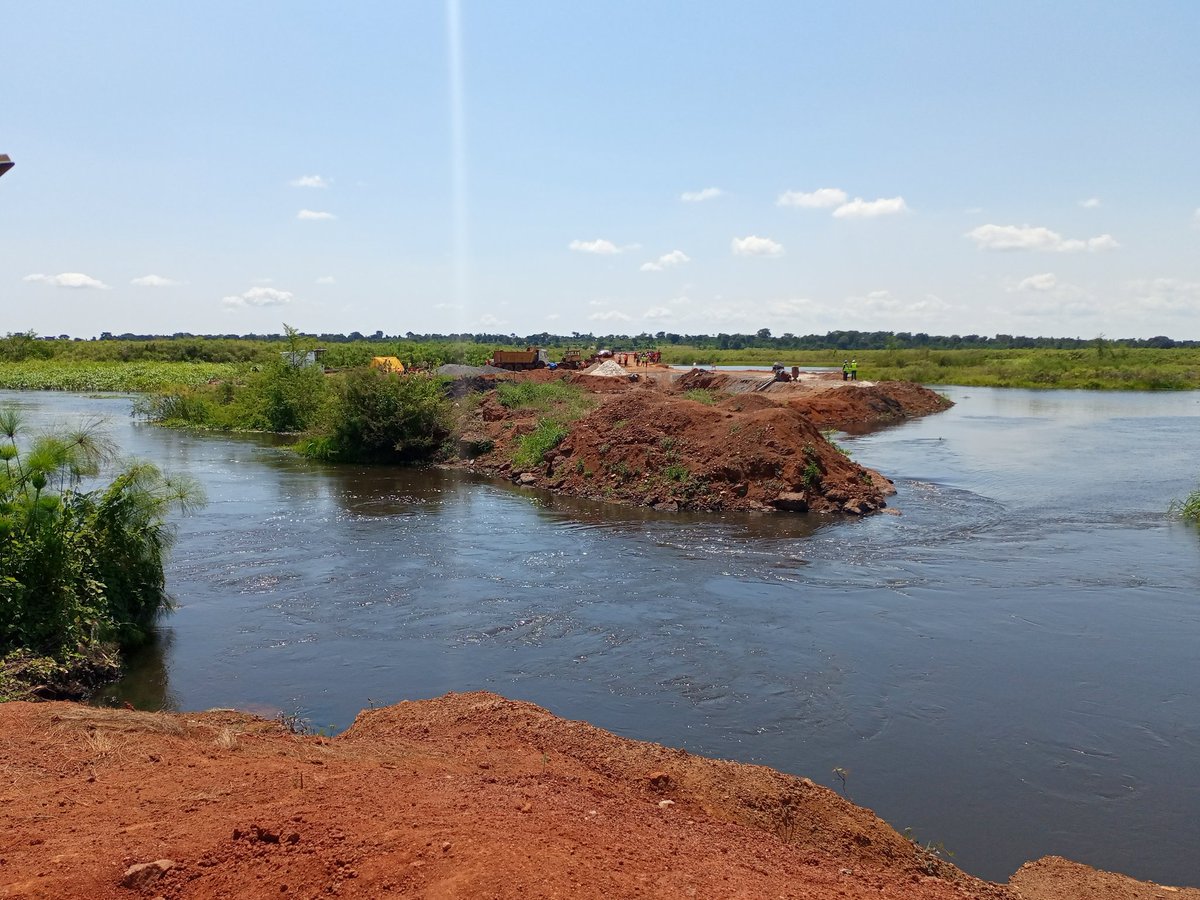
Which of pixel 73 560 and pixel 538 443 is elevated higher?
pixel 538 443

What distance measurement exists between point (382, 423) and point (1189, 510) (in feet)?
73.2

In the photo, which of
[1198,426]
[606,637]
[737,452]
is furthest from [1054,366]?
[606,637]

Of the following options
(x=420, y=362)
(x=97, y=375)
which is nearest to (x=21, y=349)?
(x=97, y=375)

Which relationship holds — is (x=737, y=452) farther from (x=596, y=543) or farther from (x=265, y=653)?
(x=265, y=653)

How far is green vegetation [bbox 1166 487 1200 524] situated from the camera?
69.5 ft

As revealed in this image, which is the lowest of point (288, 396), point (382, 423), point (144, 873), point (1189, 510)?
point (1189, 510)

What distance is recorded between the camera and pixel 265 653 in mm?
11891

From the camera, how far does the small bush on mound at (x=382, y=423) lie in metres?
29.8

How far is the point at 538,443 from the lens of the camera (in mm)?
28312

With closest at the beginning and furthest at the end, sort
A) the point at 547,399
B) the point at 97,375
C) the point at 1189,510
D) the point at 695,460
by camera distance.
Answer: the point at 1189,510, the point at 695,460, the point at 547,399, the point at 97,375

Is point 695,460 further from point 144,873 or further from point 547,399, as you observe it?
point 144,873

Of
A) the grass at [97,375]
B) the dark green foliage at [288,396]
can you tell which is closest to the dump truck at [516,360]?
the dark green foliage at [288,396]

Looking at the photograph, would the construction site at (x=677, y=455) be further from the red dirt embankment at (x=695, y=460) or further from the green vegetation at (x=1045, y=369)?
the green vegetation at (x=1045, y=369)

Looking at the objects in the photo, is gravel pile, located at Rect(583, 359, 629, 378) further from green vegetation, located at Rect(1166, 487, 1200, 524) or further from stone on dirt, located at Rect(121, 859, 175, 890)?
stone on dirt, located at Rect(121, 859, 175, 890)
